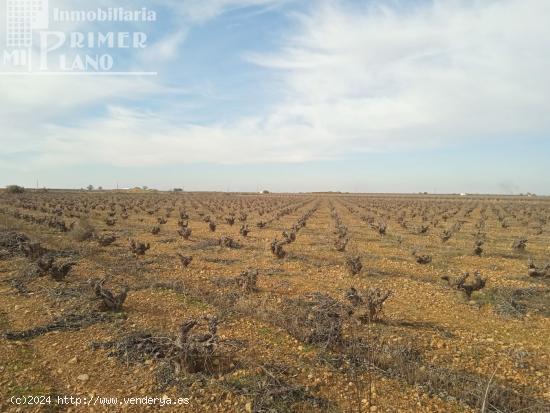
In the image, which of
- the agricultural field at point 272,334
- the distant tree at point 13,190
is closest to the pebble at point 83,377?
the agricultural field at point 272,334

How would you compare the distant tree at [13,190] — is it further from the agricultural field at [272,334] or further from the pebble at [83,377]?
the pebble at [83,377]

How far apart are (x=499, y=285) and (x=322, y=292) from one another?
5.78 meters

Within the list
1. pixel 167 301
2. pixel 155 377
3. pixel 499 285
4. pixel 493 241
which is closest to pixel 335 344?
pixel 155 377

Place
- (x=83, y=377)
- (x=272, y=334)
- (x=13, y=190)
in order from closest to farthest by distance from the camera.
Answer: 1. (x=83, y=377)
2. (x=272, y=334)
3. (x=13, y=190)

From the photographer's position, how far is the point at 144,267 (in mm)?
12008

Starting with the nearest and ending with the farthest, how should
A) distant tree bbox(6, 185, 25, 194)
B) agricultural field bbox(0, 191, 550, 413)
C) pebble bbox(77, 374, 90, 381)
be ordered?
agricultural field bbox(0, 191, 550, 413), pebble bbox(77, 374, 90, 381), distant tree bbox(6, 185, 25, 194)

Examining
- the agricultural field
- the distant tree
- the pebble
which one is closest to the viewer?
the agricultural field

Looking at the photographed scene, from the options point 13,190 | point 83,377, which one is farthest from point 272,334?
point 13,190

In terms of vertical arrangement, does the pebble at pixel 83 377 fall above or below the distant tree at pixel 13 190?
below

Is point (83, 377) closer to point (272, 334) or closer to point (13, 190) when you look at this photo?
point (272, 334)

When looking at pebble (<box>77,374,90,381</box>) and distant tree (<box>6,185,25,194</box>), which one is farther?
distant tree (<box>6,185,25,194</box>)

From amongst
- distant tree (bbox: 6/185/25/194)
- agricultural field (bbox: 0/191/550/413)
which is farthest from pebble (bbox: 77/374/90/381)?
distant tree (bbox: 6/185/25/194)

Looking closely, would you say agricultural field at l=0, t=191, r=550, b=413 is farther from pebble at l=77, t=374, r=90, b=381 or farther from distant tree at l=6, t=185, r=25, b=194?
distant tree at l=6, t=185, r=25, b=194

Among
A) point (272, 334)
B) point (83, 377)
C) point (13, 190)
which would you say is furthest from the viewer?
point (13, 190)
